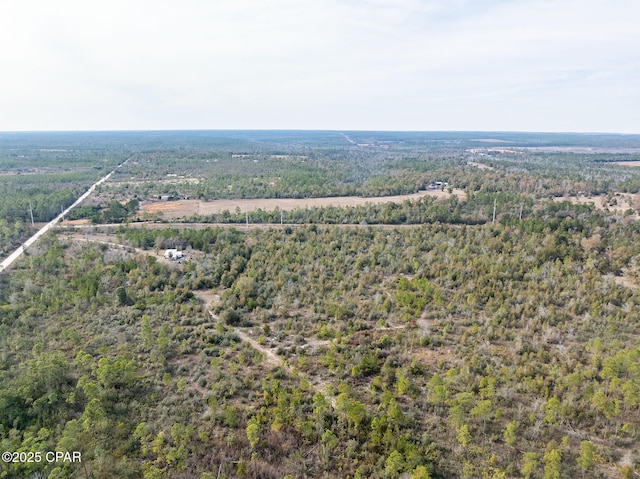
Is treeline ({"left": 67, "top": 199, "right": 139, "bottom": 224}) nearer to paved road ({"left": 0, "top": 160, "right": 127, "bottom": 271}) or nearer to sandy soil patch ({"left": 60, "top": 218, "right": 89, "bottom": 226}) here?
sandy soil patch ({"left": 60, "top": 218, "right": 89, "bottom": 226})

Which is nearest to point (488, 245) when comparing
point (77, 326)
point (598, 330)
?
point (598, 330)

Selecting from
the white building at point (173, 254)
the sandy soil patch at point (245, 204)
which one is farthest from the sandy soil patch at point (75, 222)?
the white building at point (173, 254)

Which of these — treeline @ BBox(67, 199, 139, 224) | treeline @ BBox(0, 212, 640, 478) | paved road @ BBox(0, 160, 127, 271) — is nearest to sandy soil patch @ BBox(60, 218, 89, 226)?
treeline @ BBox(67, 199, 139, 224)

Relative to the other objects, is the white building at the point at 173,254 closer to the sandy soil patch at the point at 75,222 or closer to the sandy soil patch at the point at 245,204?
the sandy soil patch at the point at 245,204

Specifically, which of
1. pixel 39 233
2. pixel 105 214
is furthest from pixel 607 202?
pixel 39 233

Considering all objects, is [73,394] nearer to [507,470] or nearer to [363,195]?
[507,470]

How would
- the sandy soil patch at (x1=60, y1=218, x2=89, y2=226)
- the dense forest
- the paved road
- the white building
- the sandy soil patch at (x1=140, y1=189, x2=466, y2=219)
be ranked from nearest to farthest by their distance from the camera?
the dense forest < the paved road < the white building < the sandy soil patch at (x1=60, y1=218, x2=89, y2=226) < the sandy soil patch at (x1=140, y1=189, x2=466, y2=219)

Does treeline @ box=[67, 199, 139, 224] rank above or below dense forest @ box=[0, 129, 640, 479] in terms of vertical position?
above

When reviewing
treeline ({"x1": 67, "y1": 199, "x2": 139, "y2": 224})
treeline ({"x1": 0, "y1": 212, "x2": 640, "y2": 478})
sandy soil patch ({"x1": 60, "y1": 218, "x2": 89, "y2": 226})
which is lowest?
treeline ({"x1": 0, "y1": 212, "x2": 640, "y2": 478})
